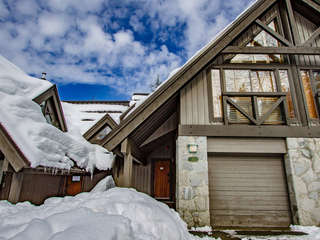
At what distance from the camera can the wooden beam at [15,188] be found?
13.8 feet

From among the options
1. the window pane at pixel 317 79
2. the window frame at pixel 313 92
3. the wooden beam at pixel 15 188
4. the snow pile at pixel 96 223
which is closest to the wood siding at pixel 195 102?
the window frame at pixel 313 92

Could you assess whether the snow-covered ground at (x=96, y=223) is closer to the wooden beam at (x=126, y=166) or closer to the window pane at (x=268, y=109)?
the wooden beam at (x=126, y=166)

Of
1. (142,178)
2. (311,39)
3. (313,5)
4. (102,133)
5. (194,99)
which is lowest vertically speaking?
(142,178)

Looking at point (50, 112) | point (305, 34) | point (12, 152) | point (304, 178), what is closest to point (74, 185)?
point (50, 112)

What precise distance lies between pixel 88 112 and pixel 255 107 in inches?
365

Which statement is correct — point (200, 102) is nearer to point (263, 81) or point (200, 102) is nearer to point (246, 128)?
point (246, 128)

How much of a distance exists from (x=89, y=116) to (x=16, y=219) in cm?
883

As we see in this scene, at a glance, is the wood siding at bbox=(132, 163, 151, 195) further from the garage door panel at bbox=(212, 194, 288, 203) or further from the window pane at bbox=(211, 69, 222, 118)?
the window pane at bbox=(211, 69, 222, 118)

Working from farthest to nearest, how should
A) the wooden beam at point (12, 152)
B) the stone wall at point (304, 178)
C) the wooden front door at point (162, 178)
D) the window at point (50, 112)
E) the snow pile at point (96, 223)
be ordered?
the wooden front door at point (162, 178), the window at point (50, 112), the stone wall at point (304, 178), the wooden beam at point (12, 152), the snow pile at point (96, 223)

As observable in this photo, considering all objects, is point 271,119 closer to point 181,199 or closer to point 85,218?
point 181,199

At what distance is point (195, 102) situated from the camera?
210 inches

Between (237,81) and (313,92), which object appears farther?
(237,81)

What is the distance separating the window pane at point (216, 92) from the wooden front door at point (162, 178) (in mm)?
5285

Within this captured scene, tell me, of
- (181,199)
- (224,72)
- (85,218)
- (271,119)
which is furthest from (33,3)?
(271,119)
